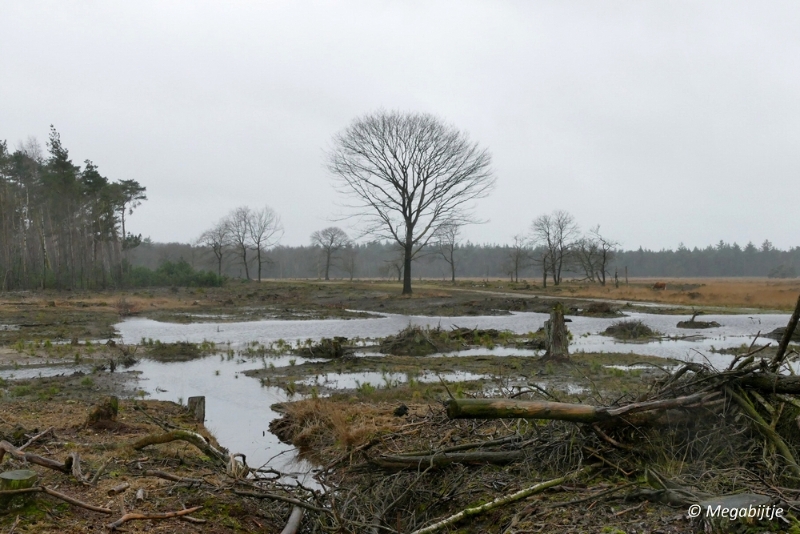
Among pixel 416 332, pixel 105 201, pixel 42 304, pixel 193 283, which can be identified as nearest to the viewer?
pixel 416 332

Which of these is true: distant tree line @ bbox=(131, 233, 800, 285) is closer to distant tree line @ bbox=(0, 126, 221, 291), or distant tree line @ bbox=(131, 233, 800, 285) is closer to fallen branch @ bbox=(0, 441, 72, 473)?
distant tree line @ bbox=(0, 126, 221, 291)

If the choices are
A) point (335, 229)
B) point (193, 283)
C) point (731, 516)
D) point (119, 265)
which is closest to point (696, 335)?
point (731, 516)

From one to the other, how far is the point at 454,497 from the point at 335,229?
9184 centimetres

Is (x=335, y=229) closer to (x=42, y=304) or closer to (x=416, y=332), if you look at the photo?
(x=42, y=304)

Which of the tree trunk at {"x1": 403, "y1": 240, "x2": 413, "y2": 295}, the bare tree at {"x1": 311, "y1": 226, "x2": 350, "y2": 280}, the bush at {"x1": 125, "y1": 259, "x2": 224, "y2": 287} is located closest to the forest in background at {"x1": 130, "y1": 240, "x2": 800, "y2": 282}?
the bare tree at {"x1": 311, "y1": 226, "x2": 350, "y2": 280}

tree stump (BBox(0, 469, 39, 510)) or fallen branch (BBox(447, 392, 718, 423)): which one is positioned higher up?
fallen branch (BBox(447, 392, 718, 423))

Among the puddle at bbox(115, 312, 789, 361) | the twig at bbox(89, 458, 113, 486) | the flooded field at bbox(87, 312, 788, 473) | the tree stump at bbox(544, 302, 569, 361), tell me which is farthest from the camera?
the puddle at bbox(115, 312, 789, 361)

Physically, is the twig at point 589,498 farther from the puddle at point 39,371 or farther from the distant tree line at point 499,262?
the distant tree line at point 499,262

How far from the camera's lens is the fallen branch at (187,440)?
666 centimetres

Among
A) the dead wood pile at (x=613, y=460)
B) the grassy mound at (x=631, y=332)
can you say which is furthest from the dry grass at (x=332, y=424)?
the grassy mound at (x=631, y=332)

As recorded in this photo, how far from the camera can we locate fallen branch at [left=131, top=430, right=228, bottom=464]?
21.9 feet

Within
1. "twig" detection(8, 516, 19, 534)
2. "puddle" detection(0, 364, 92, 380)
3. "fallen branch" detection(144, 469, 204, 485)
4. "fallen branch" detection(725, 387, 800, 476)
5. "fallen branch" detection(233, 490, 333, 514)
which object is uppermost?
"fallen branch" detection(725, 387, 800, 476)

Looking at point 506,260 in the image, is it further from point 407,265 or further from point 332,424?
point 332,424

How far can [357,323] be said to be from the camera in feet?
88.3
